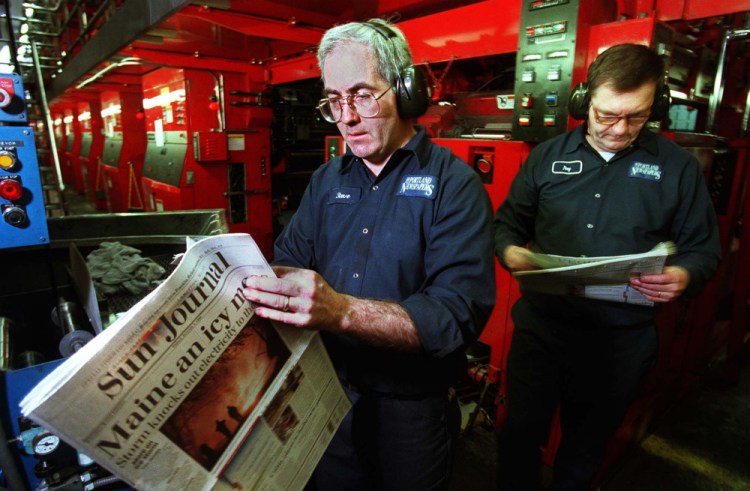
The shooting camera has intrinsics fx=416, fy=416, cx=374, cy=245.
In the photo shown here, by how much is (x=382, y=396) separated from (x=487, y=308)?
44cm

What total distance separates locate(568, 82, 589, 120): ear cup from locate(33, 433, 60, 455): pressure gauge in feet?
7.27

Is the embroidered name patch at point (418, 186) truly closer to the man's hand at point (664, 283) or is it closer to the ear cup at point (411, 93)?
the ear cup at point (411, 93)

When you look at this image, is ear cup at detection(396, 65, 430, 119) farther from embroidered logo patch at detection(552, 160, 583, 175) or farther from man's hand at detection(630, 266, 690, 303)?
man's hand at detection(630, 266, 690, 303)

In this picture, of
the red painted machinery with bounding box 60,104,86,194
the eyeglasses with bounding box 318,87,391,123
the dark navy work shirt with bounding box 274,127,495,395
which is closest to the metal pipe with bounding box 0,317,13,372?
the dark navy work shirt with bounding box 274,127,495,395

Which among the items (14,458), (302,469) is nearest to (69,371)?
(302,469)

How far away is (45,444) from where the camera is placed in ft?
4.04

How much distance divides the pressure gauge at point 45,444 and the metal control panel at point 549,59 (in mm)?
2351

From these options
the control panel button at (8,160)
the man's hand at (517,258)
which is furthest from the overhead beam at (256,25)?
the man's hand at (517,258)

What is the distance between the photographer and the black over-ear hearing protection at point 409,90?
1134 mm

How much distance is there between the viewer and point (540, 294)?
70.0 inches

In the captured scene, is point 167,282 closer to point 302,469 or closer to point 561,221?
point 302,469

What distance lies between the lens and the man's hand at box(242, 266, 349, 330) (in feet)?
2.46

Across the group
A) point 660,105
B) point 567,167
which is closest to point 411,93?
point 567,167

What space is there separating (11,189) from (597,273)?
194 centimetres
